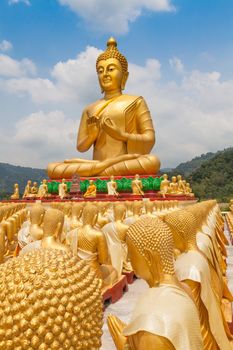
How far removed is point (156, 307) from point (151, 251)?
31 centimetres

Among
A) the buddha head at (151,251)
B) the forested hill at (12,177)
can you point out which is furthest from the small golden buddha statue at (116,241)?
the forested hill at (12,177)

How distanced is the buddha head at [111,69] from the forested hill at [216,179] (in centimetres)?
1864

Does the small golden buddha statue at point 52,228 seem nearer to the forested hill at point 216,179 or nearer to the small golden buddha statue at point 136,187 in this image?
the small golden buddha statue at point 136,187

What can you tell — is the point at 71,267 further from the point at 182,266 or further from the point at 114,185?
the point at 114,185

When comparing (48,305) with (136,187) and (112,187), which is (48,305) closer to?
(112,187)

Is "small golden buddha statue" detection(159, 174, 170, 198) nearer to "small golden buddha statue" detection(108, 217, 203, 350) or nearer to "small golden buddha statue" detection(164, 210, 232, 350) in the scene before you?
"small golden buddha statue" detection(164, 210, 232, 350)

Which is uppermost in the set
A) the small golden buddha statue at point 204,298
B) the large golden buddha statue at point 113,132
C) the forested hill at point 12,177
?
the forested hill at point 12,177

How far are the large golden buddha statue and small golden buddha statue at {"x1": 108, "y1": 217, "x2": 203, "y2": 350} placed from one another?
16.2 m

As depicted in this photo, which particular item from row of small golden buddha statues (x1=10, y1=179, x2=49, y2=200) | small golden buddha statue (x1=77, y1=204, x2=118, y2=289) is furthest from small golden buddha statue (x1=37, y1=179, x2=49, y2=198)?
small golden buddha statue (x1=77, y1=204, x2=118, y2=289)

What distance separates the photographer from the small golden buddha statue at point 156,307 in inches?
69.3

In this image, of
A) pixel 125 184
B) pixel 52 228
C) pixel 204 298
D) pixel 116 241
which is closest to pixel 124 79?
pixel 125 184

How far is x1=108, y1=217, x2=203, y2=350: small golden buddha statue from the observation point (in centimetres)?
176

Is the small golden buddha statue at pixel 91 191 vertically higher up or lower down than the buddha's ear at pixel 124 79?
lower down

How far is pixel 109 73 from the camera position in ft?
66.0
